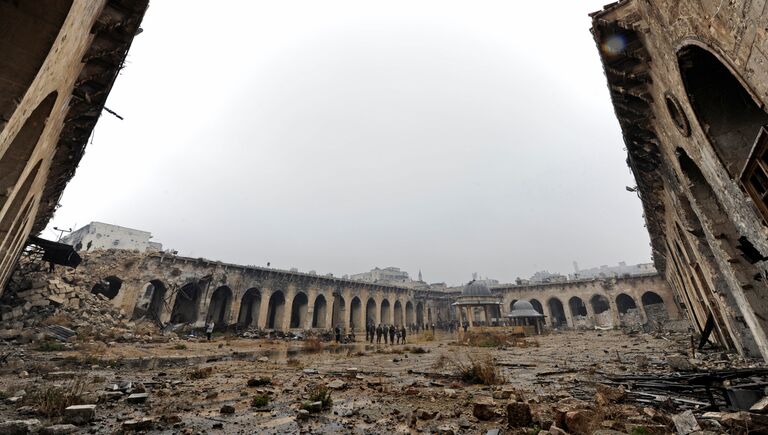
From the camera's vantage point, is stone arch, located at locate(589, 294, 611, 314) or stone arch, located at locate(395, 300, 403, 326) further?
stone arch, located at locate(395, 300, 403, 326)

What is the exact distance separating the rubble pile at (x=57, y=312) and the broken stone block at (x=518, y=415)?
59.5ft

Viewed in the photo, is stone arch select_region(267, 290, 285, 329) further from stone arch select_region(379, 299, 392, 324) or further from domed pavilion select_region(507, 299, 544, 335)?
domed pavilion select_region(507, 299, 544, 335)

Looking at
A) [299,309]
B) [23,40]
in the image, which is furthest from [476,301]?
[23,40]

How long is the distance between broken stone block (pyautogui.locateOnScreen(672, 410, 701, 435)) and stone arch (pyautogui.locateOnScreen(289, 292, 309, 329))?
31.5 meters

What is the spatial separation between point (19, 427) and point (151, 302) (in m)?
25.8

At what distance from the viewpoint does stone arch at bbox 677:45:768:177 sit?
4711mm

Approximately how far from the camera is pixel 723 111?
4961mm

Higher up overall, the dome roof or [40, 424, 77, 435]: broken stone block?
the dome roof

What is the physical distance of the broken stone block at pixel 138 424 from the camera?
3619 millimetres

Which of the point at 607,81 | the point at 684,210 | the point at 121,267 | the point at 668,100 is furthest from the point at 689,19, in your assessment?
the point at 121,267

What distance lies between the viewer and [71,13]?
365 cm

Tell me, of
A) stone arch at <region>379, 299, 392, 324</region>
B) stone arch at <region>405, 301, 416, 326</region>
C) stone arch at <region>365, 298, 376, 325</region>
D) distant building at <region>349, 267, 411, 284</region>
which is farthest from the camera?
distant building at <region>349, 267, 411, 284</region>

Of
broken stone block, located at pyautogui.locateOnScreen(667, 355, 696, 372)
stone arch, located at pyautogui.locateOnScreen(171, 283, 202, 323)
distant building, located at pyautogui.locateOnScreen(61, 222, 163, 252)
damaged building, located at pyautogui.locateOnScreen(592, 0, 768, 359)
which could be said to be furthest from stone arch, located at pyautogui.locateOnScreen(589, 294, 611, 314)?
distant building, located at pyautogui.locateOnScreen(61, 222, 163, 252)

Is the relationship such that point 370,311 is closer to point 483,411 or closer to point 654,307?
point 654,307
